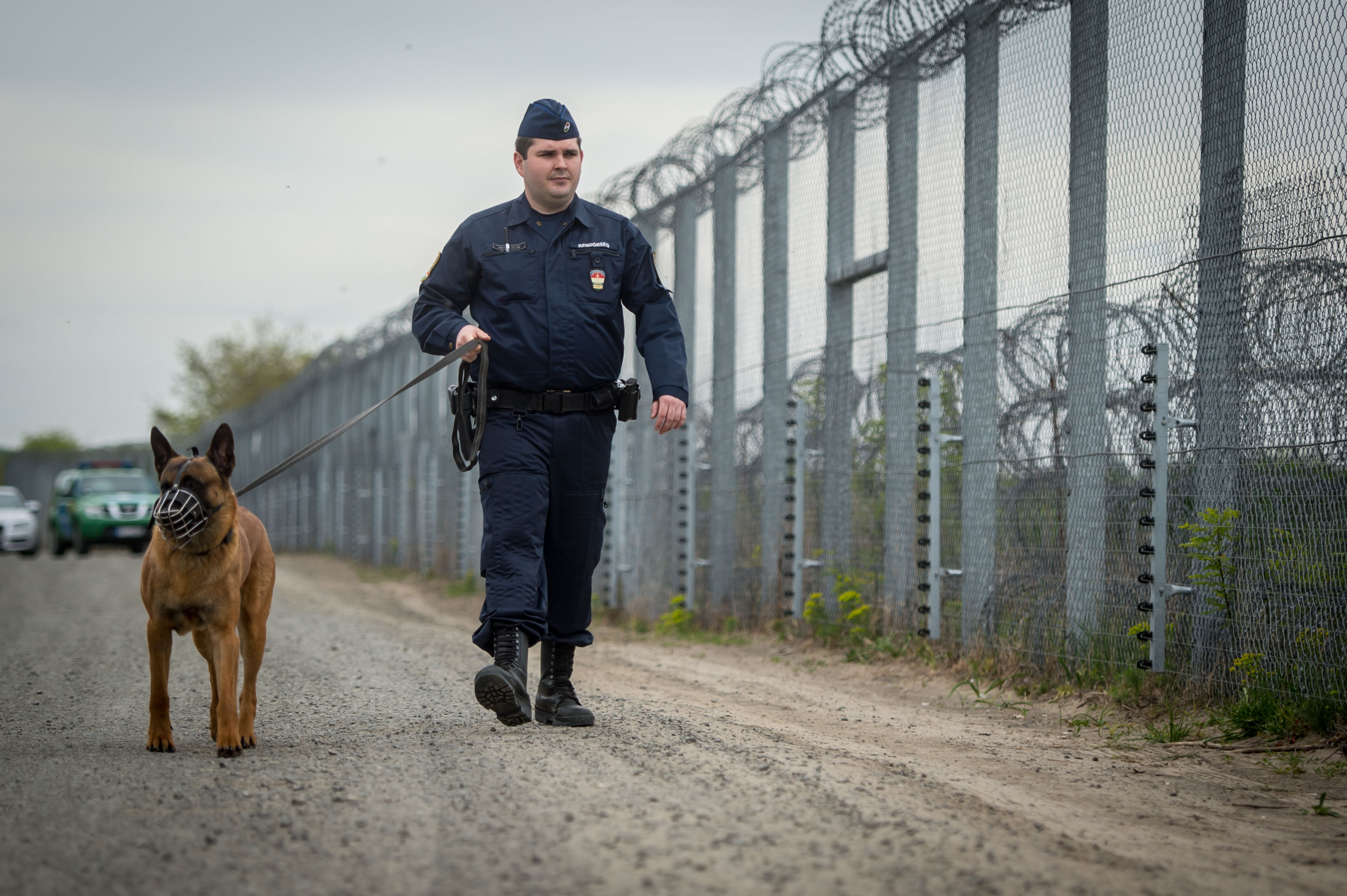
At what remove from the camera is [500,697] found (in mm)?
4195

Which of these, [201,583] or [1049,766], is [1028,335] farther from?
[201,583]

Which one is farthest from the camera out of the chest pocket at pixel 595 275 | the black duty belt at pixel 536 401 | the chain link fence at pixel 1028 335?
the chain link fence at pixel 1028 335

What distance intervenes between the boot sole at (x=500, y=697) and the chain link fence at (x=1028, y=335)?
281 centimetres

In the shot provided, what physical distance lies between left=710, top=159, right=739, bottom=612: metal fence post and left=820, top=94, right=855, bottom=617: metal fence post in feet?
4.72

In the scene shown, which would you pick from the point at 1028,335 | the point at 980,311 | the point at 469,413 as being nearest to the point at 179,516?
the point at 469,413

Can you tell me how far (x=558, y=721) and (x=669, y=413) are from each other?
1253 mm

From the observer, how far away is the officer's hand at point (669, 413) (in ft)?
15.3

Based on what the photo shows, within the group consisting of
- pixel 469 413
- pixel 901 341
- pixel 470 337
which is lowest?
pixel 469 413

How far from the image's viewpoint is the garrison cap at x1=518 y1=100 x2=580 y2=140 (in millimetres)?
4715

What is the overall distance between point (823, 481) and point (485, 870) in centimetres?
631

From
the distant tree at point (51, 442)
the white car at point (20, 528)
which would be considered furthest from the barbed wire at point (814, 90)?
the distant tree at point (51, 442)

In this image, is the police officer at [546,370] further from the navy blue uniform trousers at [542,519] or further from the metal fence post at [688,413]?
the metal fence post at [688,413]

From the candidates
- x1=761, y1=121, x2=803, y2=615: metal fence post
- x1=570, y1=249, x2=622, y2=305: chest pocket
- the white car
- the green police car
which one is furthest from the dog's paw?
the white car

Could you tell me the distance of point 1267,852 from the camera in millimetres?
3080
